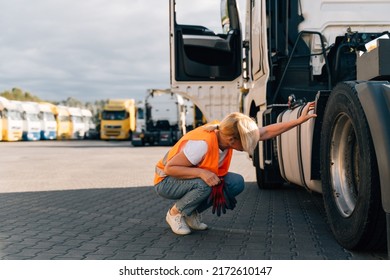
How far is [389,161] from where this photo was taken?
3516 millimetres

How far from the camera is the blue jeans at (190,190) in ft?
16.5

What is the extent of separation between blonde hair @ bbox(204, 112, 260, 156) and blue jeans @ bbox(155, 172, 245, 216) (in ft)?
1.61

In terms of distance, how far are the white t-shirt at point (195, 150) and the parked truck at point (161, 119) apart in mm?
29982

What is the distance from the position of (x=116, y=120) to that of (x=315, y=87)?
39.1 m

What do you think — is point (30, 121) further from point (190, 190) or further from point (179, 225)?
point (190, 190)

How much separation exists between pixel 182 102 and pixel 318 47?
28506 mm

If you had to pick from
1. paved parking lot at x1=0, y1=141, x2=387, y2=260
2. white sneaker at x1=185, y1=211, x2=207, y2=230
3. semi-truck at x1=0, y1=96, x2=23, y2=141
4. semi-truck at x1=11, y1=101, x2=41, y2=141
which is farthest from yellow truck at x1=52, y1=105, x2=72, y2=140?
white sneaker at x1=185, y1=211, x2=207, y2=230

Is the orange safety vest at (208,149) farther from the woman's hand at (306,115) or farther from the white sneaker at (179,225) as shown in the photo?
the woman's hand at (306,115)

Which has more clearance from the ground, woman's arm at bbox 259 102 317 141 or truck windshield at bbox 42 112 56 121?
truck windshield at bbox 42 112 56 121

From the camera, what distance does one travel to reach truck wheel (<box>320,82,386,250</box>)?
3.85m

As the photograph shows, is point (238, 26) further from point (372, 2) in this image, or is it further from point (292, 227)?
point (292, 227)

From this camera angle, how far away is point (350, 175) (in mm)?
4555

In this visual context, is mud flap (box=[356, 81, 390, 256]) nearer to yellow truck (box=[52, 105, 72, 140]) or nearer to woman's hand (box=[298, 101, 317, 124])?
woman's hand (box=[298, 101, 317, 124])

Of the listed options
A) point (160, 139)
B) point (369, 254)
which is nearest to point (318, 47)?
point (369, 254)
